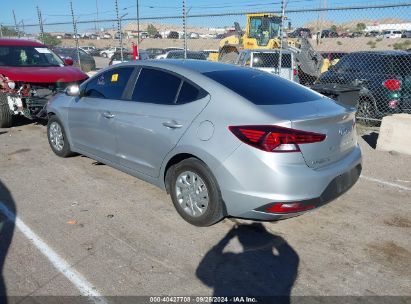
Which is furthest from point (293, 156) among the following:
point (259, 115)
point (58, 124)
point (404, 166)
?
point (58, 124)

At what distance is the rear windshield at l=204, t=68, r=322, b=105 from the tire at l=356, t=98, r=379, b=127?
5256mm

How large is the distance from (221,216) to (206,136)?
2.51ft

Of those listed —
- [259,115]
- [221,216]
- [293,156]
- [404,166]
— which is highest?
[259,115]

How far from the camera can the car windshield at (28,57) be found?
821 cm

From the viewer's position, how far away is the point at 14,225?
388 centimetres

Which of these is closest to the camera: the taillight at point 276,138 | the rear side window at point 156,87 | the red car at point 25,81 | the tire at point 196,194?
the taillight at point 276,138

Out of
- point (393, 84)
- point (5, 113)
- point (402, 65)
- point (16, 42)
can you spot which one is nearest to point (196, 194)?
point (5, 113)

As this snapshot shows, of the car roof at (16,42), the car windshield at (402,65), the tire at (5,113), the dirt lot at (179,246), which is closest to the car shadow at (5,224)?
the dirt lot at (179,246)

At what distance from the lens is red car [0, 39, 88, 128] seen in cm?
745

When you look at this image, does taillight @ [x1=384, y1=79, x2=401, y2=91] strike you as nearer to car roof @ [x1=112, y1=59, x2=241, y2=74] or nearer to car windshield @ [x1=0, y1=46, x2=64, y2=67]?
car roof @ [x1=112, y1=59, x2=241, y2=74]

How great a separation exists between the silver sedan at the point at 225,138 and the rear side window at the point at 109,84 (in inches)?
0.6

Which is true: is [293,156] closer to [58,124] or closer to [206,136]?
[206,136]

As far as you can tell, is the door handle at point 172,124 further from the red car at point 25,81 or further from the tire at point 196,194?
the red car at point 25,81

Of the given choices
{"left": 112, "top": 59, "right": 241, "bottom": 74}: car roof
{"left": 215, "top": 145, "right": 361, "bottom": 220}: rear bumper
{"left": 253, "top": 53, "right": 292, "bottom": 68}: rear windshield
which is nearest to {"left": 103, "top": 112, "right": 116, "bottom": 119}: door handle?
{"left": 112, "top": 59, "right": 241, "bottom": 74}: car roof
